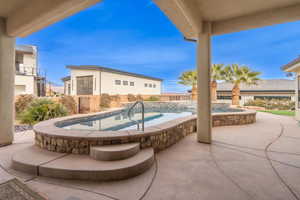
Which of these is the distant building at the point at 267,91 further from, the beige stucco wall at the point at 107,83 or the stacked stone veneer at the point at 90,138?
the stacked stone veneer at the point at 90,138

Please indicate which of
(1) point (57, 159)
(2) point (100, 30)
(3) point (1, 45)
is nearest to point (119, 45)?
(2) point (100, 30)

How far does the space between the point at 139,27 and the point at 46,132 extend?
29065 millimetres

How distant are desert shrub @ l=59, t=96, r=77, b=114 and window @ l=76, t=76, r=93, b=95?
5087 mm

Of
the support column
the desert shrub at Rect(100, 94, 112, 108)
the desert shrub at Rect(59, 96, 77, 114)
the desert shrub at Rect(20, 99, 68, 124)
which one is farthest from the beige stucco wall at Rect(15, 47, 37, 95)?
the support column

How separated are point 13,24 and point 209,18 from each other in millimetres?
5110

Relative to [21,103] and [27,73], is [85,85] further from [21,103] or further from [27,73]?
[21,103]

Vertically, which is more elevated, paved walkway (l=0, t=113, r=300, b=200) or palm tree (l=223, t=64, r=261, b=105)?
palm tree (l=223, t=64, r=261, b=105)

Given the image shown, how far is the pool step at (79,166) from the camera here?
233 cm

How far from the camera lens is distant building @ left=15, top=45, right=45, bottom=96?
13375 millimetres

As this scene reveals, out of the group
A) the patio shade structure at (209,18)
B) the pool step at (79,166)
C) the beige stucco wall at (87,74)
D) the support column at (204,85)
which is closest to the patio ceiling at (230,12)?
the patio shade structure at (209,18)

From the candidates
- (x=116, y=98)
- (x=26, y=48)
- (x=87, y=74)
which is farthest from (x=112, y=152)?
(x=26, y=48)

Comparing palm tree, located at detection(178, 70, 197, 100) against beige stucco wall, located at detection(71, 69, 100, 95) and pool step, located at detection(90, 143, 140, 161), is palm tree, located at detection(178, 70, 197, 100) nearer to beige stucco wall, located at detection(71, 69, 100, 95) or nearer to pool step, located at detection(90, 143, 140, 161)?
beige stucco wall, located at detection(71, 69, 100, 95)

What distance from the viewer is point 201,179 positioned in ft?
7.77

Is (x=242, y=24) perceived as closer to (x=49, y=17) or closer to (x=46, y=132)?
(x=49, y=17)
